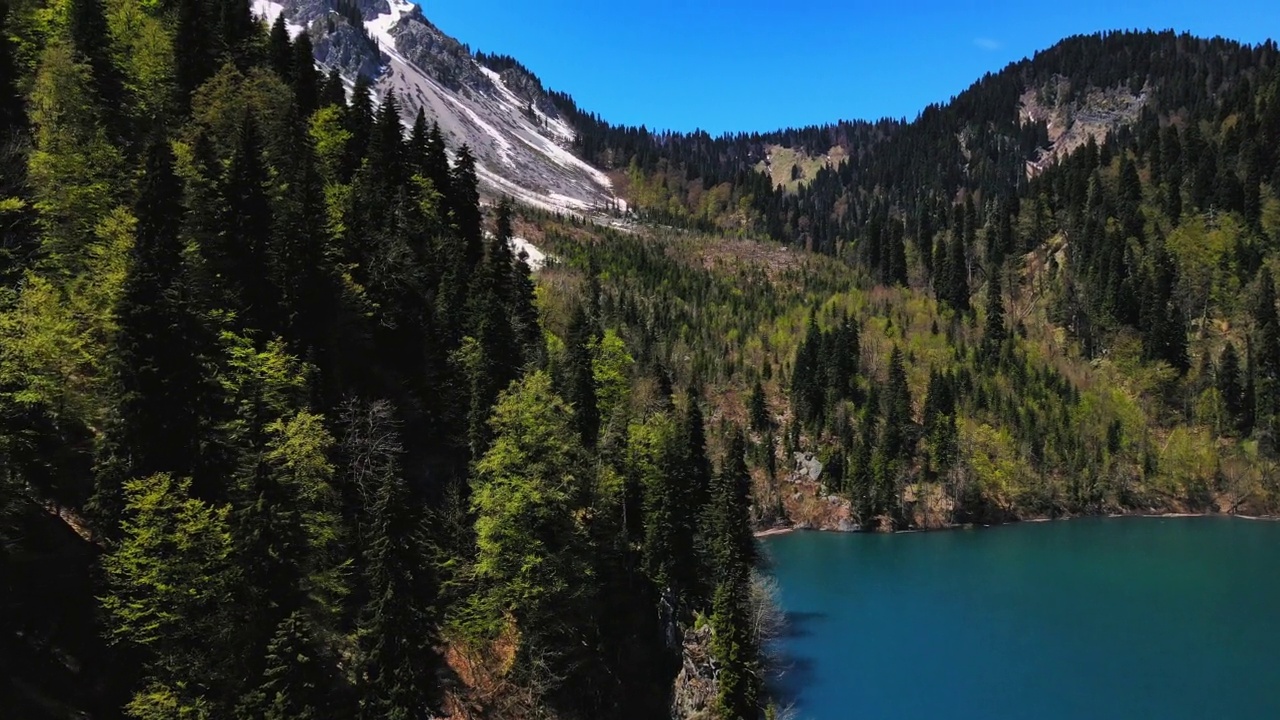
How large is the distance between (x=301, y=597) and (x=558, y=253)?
498 ft

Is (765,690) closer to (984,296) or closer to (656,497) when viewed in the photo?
(656,497)

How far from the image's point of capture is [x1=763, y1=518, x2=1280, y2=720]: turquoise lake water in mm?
55562

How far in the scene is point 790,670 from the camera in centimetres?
6197

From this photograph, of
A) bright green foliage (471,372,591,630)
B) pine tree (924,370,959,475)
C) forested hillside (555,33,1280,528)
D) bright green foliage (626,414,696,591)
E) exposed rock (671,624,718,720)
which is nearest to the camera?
bright green foliage (471,372,591,630)

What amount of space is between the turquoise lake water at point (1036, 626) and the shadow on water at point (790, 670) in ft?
0.64

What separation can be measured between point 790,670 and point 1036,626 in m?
27.8

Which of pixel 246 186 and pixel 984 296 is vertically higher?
pixel 984 296

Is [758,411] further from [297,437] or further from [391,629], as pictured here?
[297,437]

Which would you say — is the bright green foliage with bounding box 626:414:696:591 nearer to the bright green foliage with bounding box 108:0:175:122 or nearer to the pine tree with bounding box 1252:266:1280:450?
the bright green foliage with bounding box 108:0:175:122

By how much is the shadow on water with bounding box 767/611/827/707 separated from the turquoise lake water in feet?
0.64

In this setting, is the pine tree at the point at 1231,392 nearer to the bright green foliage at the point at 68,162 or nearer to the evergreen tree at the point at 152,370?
the evergreen tree at the point at 152,370

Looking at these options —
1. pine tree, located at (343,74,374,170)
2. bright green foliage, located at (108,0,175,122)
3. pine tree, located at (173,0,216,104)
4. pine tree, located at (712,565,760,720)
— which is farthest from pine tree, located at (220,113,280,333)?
pine tree, located at (712,565,760,720)

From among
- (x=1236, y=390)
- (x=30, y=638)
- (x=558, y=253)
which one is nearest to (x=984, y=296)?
(x=1236, y=390)

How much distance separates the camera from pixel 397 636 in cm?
3434
